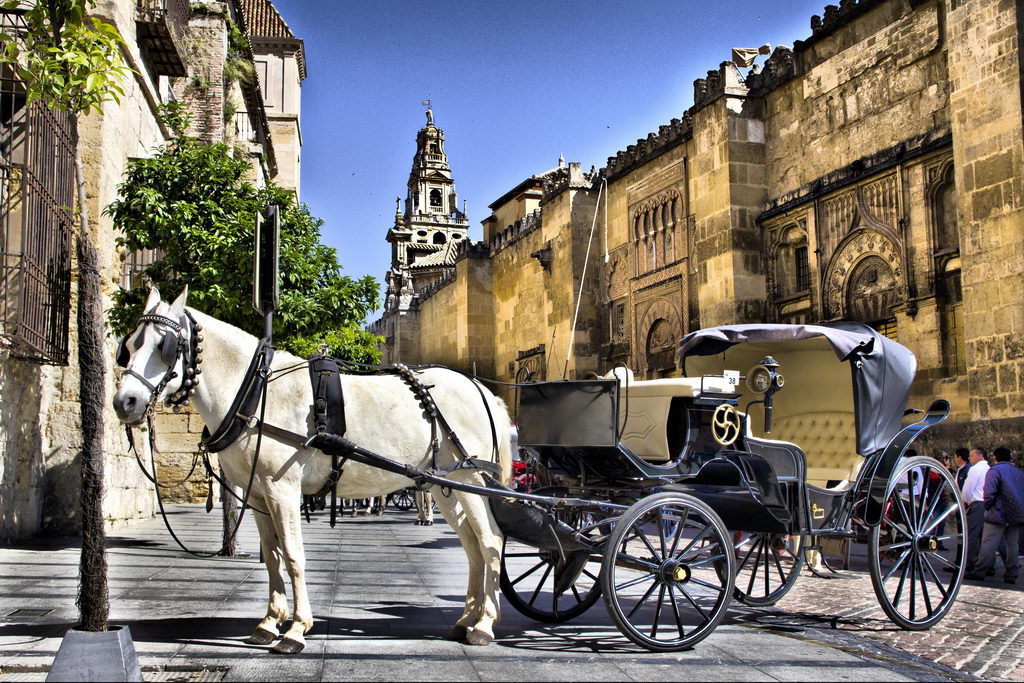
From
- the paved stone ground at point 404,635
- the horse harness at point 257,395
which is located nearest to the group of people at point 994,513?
the paved stone ground at point 404,635

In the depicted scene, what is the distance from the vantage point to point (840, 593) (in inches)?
324

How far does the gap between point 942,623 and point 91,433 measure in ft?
18.9

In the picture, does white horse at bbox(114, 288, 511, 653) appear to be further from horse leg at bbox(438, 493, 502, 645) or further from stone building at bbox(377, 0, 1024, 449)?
stone building at bbox(377, 0, 1024, 449)

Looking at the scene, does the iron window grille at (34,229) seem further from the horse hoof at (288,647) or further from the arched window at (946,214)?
the arched window at (946,214)

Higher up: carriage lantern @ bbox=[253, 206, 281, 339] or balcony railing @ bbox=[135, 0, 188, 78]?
balcony railing @ bbox=[135, 0, 188, 78]

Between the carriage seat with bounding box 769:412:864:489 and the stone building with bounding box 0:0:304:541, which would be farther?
the stone building with bounding box 0:0:304:541

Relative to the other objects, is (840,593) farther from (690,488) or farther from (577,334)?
(577,334)

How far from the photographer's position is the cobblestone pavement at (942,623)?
17.6ft

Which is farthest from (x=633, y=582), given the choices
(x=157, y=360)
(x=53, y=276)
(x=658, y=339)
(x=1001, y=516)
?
(x=658, y=339)

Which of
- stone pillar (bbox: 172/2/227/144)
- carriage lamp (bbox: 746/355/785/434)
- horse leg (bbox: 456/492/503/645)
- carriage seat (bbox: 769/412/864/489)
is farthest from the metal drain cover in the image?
stone pillar (bbox: 172/2/227/144)

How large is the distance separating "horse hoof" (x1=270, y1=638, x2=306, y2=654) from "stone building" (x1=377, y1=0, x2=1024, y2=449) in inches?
197

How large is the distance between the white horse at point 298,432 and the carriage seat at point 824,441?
9.68 ft

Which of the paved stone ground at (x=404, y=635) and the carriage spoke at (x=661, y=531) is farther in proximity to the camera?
the carriage spoke at (x=661, y=531)

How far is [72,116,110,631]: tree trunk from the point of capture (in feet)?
14.5
